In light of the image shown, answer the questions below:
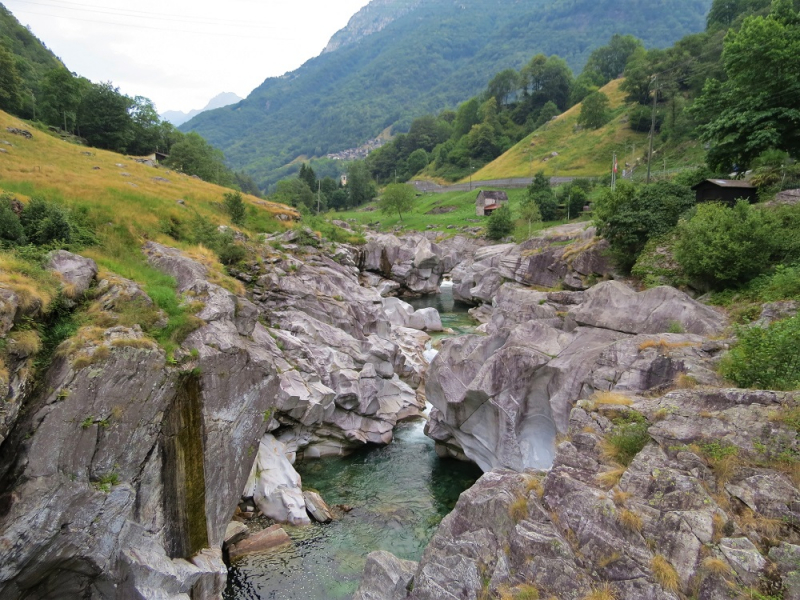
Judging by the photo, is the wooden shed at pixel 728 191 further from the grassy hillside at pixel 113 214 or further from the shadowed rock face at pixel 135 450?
the grassy hillside at pixel 113 214

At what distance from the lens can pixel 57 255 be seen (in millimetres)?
15656

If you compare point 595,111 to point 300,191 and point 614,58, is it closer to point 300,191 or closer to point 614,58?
point 614,58

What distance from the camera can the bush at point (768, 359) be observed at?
11.4 meters

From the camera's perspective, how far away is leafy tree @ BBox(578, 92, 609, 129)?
103188 millimetres

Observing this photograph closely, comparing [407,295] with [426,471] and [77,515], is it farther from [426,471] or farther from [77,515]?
[77,515]

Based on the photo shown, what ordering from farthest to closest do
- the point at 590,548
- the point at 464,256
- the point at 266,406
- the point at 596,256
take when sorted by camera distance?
the point at 464,256, the point at 596,256, the point at 266,406, the point at 590,548

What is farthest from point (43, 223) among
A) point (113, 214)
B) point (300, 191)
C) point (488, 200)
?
point (300, 191)

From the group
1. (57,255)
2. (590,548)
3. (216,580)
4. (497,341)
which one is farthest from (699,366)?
(57,255)

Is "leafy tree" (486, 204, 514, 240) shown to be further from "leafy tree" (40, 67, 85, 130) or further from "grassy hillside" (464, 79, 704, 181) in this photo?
"leafy tree" (40, 67, 85, 130)

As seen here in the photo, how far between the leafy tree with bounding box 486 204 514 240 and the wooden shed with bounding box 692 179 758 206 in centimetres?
3811

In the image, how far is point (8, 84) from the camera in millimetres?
53094

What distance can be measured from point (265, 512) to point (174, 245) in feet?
51.9

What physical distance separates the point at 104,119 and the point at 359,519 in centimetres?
7289

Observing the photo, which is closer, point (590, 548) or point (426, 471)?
point (590, 548)
